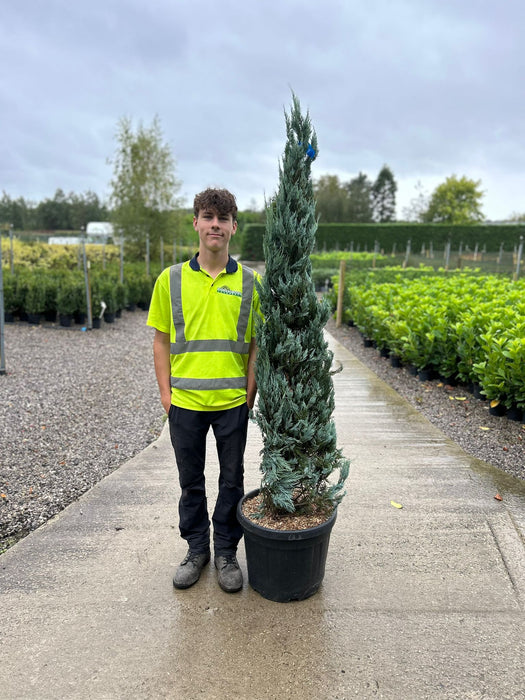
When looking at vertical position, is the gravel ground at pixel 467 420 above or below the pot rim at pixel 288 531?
below

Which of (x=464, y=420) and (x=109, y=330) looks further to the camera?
(x=109, y=330)

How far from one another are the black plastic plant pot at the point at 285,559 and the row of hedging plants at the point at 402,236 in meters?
38.2

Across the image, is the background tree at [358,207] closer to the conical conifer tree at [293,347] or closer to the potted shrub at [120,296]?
the potted shrub at [120,296]

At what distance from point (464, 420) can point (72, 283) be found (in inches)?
368

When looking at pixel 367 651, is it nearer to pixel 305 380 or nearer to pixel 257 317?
pixel 305 380

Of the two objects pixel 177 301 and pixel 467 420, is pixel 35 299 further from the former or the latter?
pixel 177 301

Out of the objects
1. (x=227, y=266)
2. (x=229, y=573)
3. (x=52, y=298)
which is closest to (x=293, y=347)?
(x=227, y=266)

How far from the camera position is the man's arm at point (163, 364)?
278 centimetres

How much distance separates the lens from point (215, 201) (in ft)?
8.30

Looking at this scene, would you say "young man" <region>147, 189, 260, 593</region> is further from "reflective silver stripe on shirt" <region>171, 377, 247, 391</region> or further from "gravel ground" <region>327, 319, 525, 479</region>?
"gravel ground" <region>327, 319, 525, 479</region>

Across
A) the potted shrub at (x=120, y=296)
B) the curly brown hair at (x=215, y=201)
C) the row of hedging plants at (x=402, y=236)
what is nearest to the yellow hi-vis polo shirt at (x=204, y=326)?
the curly brown hair at (x=215, y=201)

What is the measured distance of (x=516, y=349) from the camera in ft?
16.4

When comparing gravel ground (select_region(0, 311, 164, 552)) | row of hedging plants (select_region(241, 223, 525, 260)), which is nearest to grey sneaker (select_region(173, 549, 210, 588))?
gravel ground (select_region(0, 311, 164, 552))

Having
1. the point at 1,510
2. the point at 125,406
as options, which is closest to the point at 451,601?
the point at 1,510
